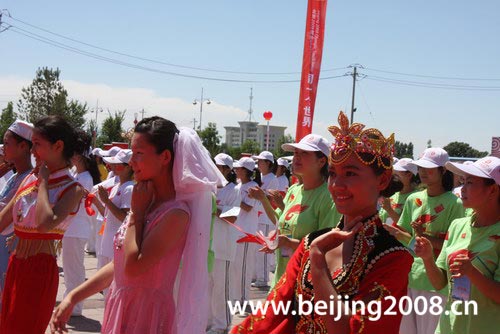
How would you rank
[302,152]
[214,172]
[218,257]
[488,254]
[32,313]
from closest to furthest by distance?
[214,172] → [488,254] → [32,313] → [302,152] → [218,257]

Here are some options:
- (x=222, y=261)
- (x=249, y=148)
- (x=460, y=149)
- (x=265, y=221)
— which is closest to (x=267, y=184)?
(x=265, y=221)

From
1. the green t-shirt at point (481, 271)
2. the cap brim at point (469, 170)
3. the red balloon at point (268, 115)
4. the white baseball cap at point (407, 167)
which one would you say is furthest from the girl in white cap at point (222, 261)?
the red balloon at point (268, 115)

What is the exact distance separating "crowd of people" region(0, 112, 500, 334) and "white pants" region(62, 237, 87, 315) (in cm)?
239

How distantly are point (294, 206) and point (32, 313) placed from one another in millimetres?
2040

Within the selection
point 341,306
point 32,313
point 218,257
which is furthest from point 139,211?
point 218,257

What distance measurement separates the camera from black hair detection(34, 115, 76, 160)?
4402 millimetres

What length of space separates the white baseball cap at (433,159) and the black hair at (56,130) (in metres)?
3.20

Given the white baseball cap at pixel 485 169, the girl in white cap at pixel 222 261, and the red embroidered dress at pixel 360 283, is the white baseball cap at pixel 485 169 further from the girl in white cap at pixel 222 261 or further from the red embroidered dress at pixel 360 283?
the girl in white cap at pixel 222 261

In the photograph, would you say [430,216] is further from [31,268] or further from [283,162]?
[283,162]

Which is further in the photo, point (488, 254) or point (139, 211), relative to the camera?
point (488, 254)

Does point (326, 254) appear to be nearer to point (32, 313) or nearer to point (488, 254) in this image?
point (488, 254)

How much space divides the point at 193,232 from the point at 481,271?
1684 millimetres

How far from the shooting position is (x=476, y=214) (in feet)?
12.8

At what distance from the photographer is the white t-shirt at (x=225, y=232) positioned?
827 cm
